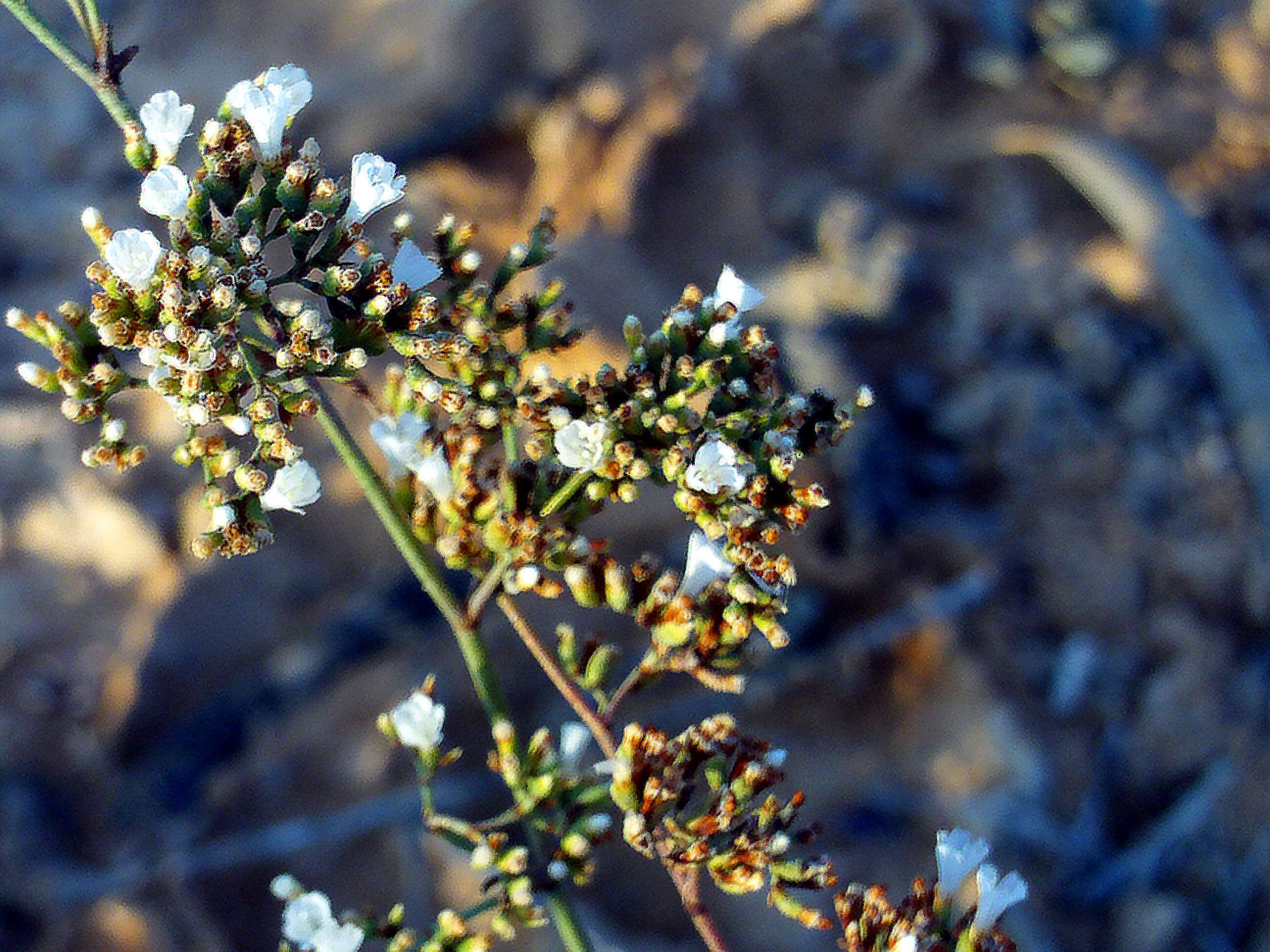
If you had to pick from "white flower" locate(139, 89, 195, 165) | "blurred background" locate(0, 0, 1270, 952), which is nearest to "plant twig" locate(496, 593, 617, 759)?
"white flower" locate(139, 89, 195, 165)

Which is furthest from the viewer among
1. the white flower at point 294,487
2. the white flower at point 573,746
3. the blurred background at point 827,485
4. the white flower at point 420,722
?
the blurred background at point 827,485

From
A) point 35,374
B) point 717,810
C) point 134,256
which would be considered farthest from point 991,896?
point 35,374

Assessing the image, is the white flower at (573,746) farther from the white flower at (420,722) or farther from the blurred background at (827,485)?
the blurred background at (827,485)

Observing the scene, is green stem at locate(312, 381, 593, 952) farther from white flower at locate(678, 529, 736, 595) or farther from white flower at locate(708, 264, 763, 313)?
white flower at locate(708, 264, 763, 313)

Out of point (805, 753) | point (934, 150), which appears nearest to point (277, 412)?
point (805, 753)

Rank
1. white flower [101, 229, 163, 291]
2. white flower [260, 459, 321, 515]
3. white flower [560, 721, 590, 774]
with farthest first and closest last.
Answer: white flower [560, 721, 590, 774] → white flower [260, 459, 321, 515] → white flower [101, 229, 163, 291]

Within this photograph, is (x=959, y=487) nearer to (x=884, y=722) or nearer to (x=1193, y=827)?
(x=884, y=722)

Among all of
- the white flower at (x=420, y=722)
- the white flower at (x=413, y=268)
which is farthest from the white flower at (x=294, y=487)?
the white flower at (x=420, y=722)
